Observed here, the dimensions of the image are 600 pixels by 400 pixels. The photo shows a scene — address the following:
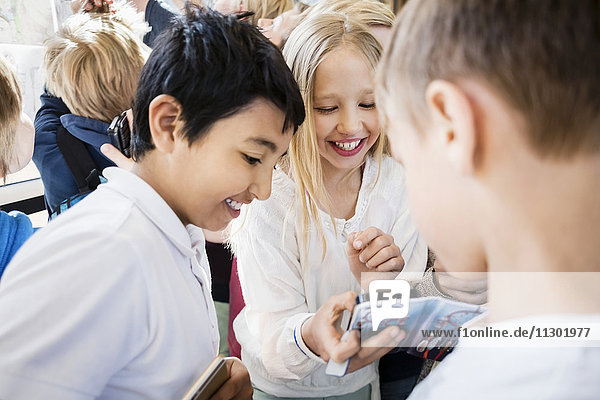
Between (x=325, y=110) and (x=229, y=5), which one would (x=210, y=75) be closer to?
(x=325, y=110)

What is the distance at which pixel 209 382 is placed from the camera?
661 mm

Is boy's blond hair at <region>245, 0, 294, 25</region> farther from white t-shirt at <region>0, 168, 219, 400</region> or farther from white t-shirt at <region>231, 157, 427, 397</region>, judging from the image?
white t-shirt at <region>0, 168, 219, 400</region>

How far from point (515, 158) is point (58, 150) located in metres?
1.35

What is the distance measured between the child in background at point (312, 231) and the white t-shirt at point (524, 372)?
1.58 ft

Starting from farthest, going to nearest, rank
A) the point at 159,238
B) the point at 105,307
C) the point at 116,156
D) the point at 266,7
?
1. the point at 266,7
2. the point at 116,156
3. the point at 159,238
4. the point at 105,307

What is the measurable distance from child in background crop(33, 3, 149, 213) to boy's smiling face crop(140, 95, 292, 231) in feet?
2.17

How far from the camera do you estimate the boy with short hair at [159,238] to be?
0.59m

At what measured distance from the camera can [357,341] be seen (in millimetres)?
707

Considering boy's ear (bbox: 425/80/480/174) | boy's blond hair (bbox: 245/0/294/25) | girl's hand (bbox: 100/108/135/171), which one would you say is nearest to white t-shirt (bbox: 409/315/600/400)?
boy's ear (bbox: 425/80/480/174)

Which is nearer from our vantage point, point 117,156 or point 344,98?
point 344,98

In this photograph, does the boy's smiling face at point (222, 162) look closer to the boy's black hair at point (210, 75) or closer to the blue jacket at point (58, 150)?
the boy's black hair at point (210, 75)

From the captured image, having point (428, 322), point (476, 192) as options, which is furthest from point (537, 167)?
point (428, 322)

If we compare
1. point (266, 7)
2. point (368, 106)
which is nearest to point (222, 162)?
point (368, 106)

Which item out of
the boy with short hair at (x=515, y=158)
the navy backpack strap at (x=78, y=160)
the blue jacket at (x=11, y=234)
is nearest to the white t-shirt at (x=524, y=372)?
the boy with short hair at (x=515, y=158)
